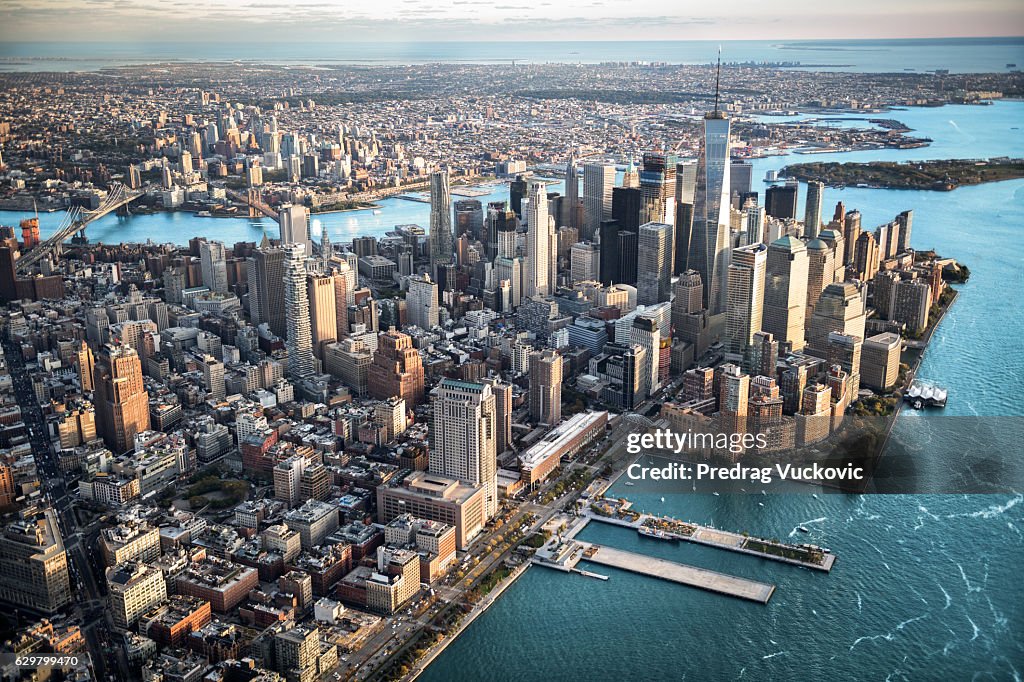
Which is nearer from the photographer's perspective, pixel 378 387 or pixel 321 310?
pixel 378 387

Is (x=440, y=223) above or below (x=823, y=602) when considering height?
above

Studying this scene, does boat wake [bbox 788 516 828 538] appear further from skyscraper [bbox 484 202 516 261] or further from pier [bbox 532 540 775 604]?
skyscraper [bbox 484 202 516 261]

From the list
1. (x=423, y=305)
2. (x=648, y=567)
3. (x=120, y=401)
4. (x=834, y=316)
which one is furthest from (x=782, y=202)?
(x=120, y=401)

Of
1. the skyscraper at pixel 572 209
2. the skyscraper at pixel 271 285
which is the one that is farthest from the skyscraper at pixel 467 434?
the skyscraper at pixel 572 209

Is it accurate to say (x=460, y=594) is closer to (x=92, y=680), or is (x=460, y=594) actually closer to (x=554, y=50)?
(x=92, y=680)

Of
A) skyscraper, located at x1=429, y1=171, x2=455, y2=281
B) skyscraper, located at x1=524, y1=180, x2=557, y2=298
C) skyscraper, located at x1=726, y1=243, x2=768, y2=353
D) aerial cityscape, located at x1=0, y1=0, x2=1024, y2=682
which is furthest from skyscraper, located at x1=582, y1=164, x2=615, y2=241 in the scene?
skyscraper, located at x1=726, y1=243, x2=768, y2=353

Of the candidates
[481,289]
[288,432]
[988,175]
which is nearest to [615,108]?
[988,175]

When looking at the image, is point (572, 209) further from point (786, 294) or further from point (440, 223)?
point (786, 294)
